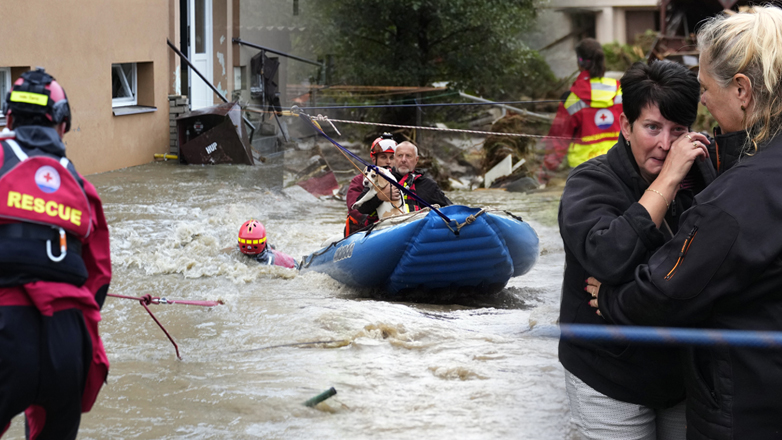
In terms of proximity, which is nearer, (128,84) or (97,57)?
(97,57)

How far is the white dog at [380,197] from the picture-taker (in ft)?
17.2

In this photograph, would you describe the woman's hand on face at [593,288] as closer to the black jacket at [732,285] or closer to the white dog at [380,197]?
the black jacket at [732,285]

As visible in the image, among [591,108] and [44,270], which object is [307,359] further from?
[591,108]

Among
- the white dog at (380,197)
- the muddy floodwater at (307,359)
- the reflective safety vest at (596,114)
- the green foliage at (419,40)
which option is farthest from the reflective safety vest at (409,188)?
the green foliage at (419,40)

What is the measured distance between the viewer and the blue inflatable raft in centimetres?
482

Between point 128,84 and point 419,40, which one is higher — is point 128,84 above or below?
below

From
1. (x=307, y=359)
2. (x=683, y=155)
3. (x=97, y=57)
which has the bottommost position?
(x=307, y=359)

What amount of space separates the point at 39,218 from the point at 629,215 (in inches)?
55.6

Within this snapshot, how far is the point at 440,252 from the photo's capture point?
4.87 metres

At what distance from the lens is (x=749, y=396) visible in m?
1.41

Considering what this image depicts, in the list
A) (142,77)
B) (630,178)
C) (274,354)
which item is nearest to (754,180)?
(630,178)

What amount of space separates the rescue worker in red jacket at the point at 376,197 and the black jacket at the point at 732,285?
386 centimetres

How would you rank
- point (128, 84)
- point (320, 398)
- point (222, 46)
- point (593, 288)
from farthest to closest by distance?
point (222, 46)
point (128, 84)
point (320, 398)
point (593, 288)

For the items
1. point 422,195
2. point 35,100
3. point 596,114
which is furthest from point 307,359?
point 596,114
